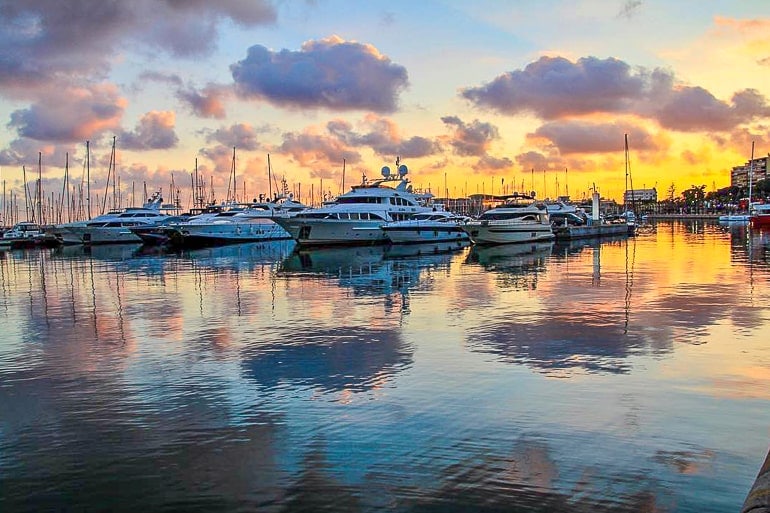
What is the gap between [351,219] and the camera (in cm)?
4953

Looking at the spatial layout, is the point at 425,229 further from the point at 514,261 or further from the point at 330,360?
the point at 330,360

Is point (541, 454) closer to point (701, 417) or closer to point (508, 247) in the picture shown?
point (701, 417)

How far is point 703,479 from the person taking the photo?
6902mm

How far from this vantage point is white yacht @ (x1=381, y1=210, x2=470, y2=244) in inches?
1908

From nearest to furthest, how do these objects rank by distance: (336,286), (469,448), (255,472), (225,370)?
(255,472)
(469,448)
(225,370)
(336,286)

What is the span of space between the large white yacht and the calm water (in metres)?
28.2

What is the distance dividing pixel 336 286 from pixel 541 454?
16802 mm

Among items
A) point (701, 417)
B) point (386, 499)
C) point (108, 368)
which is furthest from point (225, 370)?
point (701, 417)

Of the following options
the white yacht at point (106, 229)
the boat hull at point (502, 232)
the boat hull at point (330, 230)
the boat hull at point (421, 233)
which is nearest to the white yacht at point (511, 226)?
the boat hull at point (502, 232)

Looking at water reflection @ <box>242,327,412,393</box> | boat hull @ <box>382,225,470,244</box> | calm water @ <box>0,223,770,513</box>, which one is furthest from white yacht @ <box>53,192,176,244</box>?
water reflection @ <box>242,327,412,393</box>

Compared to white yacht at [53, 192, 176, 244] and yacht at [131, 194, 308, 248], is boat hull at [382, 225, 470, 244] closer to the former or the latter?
yacht at [131, 194, 308, 248]

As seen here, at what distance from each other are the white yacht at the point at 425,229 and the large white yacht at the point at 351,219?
45.9 inches

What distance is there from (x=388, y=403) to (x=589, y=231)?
55784mm

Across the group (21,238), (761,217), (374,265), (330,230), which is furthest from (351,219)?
(761,217)
